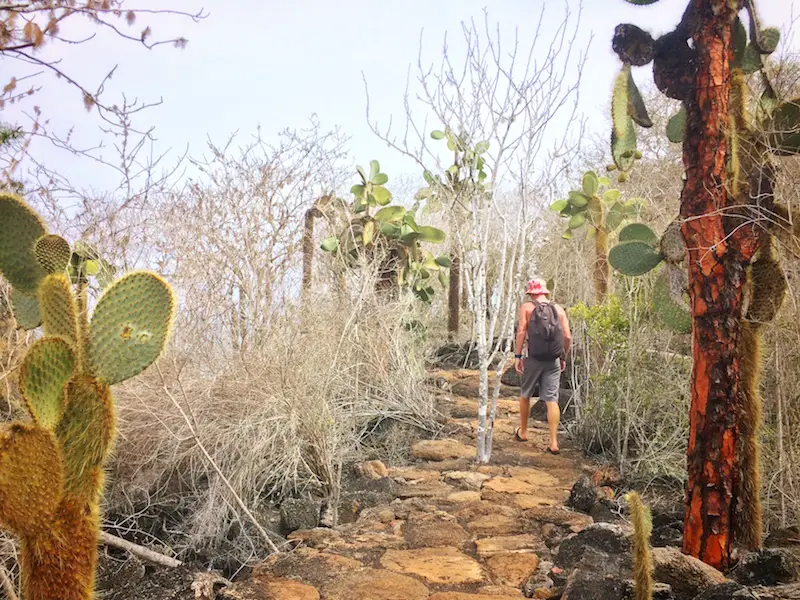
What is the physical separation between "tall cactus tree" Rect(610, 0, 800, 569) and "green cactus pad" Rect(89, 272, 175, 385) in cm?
243

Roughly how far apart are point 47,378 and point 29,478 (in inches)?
13.3

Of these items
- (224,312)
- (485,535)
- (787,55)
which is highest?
(787,55)

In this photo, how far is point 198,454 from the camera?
16.2 feet

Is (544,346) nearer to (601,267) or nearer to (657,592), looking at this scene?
(601,267)

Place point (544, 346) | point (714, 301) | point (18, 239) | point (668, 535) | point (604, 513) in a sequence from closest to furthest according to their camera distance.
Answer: point (18, 239)
point (714, 301)
point (668, 535)
point (604, 513)
point (544, 346)

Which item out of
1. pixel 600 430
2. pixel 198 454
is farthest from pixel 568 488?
pixel 198 454

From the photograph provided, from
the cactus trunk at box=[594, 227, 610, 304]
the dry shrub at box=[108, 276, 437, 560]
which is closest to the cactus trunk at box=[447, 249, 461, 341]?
the cactus trunk at box=[594, 227, 610, 304]

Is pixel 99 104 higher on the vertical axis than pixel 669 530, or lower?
higher

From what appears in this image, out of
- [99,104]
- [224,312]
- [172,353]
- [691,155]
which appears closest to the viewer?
[691,155]

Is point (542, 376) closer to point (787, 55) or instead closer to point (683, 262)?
point (683, 262)

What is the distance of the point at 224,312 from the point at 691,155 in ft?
13.6

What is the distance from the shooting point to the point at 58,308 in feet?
8.83

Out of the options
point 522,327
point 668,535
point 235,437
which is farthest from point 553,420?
point 235,437

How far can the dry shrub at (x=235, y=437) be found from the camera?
186 inches
